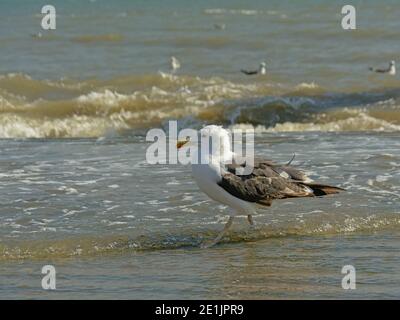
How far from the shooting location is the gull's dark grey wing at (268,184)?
7.81 m

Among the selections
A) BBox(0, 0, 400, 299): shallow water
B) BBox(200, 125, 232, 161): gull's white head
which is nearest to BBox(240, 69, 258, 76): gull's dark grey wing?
BBox(0, 0, 400, 299): shallow water

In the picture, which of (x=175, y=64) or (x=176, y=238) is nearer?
(x=176, y=238)

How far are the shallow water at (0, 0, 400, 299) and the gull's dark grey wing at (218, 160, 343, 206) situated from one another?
336 millimetres

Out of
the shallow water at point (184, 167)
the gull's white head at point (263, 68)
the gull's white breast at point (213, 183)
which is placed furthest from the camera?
the gull's white head at point (263, 68)

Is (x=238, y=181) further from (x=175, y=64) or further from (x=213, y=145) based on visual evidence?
(x=175, y=64)

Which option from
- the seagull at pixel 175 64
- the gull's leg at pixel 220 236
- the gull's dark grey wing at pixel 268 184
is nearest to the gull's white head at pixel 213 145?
the gull's dark grey wing at pixel 268 184

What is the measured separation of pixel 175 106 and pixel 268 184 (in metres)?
9.67

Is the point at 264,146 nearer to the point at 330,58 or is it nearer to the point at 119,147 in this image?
the point at 119,147

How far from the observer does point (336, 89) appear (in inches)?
739

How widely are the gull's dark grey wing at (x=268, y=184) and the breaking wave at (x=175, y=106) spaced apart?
7.36 metres

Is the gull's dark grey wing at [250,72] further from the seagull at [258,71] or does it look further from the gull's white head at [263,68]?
the gull's white head at [263,68]

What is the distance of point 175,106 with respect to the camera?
17516 millimetres

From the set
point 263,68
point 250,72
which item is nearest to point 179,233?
point 250,72

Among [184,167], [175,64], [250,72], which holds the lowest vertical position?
[184,167]
